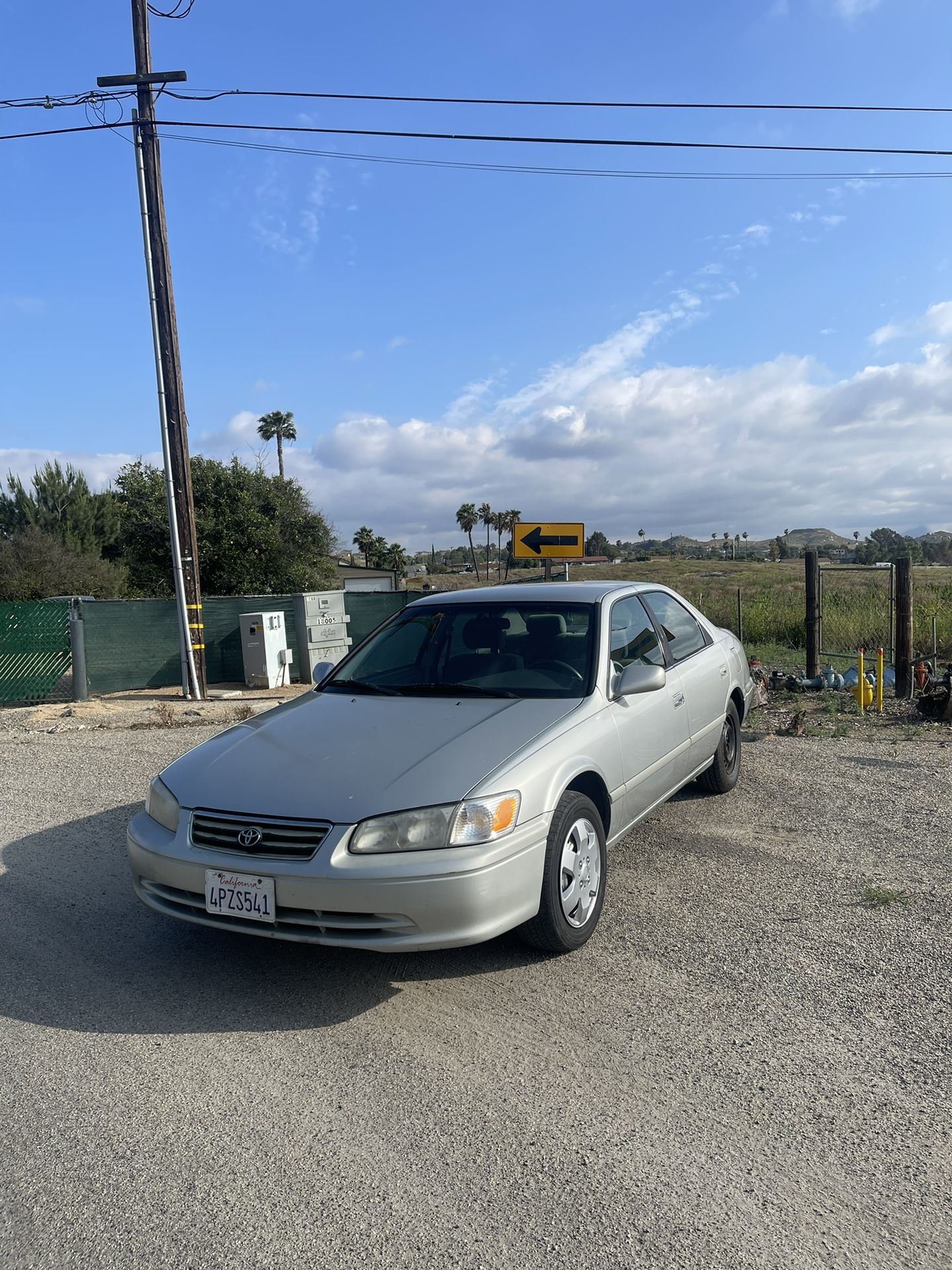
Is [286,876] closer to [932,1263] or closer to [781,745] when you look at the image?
[932,1263]

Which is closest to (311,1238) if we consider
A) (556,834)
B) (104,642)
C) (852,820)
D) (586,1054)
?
(586,1054)

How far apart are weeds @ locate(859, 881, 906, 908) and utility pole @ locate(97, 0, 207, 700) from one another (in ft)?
34.8

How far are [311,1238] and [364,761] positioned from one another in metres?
1.76

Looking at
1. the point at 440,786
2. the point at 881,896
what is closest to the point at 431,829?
the point at 440,786

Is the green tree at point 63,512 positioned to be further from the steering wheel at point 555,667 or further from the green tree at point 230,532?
the steering wheel at point 555,667

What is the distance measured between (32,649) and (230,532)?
13.4 metres

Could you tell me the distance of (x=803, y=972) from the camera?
12.1 ft

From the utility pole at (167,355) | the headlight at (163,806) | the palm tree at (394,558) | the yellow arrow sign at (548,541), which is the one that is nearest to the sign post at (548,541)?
the yellow arrow sign at (548,541)

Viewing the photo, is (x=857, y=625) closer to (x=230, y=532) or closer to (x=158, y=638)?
(x=158, y=638)

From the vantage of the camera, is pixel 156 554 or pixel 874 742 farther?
pixel 156 554

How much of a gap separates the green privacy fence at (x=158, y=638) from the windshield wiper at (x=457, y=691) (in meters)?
11.0

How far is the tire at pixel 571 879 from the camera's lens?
11.9ft

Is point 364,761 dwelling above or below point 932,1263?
above

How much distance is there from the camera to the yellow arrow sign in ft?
35.1
